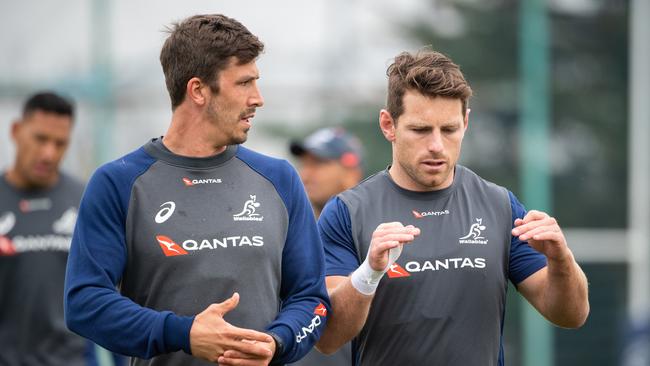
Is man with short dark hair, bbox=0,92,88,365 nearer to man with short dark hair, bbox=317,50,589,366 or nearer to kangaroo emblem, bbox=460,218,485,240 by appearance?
man with short dark hair, bbox=317,50,589,366

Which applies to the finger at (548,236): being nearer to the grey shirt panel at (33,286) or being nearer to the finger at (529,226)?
the finger at (529,226)

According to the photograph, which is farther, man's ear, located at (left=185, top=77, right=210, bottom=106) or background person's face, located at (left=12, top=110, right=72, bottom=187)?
background person's face, located at (left=12, top=110, right=72, bottom=187)

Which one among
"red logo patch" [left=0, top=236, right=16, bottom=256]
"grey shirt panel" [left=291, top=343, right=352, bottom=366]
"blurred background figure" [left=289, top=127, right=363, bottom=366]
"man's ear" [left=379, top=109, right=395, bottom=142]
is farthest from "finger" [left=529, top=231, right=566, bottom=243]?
"red logo patch" [left=0, top=236, right=16, bottom=256]

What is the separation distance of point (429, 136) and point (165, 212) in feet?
3.59

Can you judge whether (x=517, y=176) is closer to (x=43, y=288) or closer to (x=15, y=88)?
(x=15, y=88)

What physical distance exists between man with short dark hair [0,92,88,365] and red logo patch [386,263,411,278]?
3232 millimetres

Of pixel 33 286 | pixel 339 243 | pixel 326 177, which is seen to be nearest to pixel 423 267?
pixel 339 243

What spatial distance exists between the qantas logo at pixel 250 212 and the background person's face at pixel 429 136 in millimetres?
685

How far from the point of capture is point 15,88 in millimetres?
12375

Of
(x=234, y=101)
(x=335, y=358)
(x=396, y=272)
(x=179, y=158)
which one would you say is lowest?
(x=335, y=358)

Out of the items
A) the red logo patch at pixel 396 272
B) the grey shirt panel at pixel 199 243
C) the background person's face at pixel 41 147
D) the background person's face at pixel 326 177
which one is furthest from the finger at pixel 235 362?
the background person's face at pixel 41 147

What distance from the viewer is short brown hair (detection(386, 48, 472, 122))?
4883 mm

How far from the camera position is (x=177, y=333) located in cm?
431

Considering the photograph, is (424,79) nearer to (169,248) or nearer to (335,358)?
(169,248)
